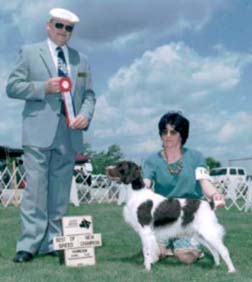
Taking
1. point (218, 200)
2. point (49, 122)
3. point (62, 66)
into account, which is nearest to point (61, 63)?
point (62, 66)

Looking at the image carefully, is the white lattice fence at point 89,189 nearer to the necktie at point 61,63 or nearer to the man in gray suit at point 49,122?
the man in gray suit at point 49,122

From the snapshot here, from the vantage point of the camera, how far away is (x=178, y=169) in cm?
507

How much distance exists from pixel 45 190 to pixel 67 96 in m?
0.86

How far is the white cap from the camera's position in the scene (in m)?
5.00

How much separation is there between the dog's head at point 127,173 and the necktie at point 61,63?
1044 millimetres

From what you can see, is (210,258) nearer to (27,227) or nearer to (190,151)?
(190,151)

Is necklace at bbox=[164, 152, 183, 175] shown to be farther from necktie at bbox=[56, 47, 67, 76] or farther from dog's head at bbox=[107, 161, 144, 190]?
necktie at bbox=[56, 47, 67, 76]

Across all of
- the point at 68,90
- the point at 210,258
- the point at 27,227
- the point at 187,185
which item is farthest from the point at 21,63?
the point at 210,258

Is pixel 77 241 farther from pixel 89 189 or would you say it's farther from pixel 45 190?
pixel 89 189

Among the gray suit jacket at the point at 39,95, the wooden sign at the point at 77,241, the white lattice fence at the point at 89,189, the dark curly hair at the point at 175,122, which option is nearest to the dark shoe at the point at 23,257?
the wooden sign at the point at 77,241

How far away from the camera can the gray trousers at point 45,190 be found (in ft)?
17.0

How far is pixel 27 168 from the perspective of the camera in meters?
5.21

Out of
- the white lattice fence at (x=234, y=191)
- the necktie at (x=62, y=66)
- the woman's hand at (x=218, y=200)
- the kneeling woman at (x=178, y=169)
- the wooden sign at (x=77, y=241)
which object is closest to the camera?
the woman's hand at (x=218, y=200)

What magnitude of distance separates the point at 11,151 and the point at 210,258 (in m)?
22.6
